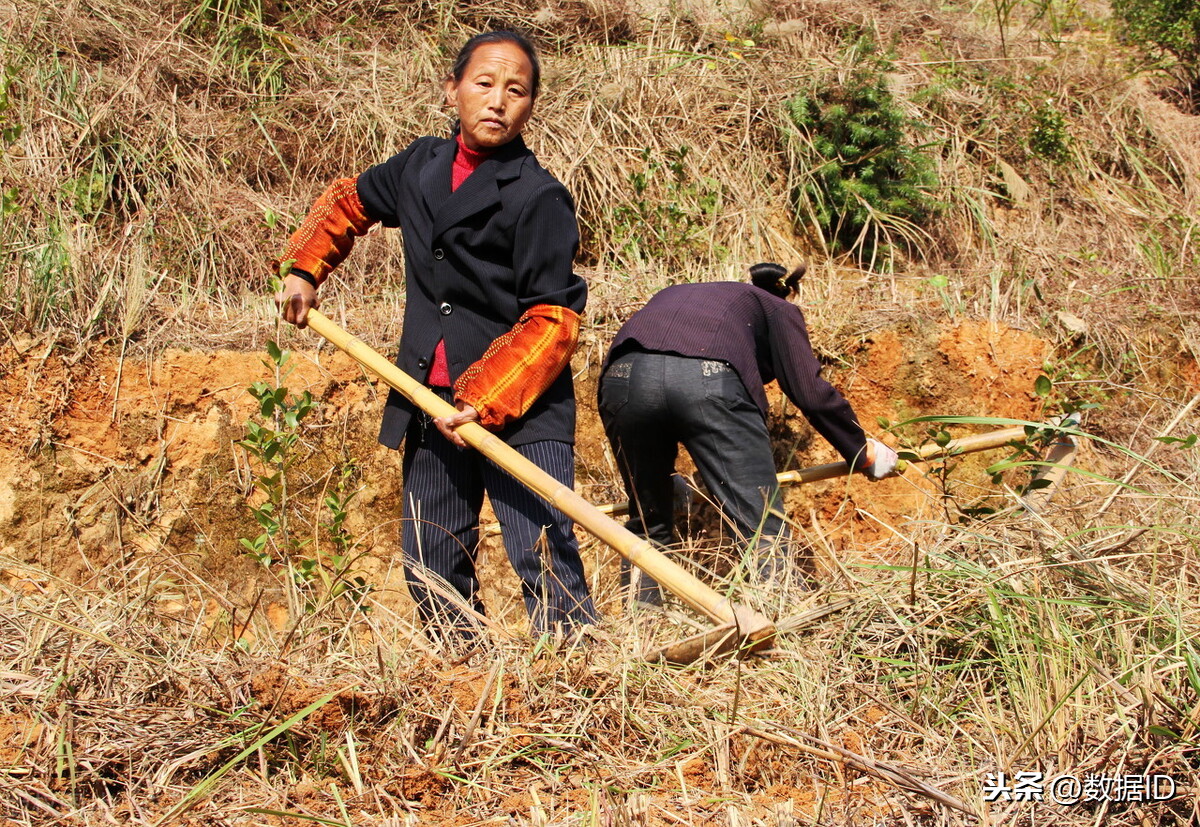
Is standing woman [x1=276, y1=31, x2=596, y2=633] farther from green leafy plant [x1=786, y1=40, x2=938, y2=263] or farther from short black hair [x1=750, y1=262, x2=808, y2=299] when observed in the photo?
green leafy plant [x1=786, y1=40, x2=938, y2=263]

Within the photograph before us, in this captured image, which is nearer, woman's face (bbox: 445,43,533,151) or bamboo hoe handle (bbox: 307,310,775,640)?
bamboo hoe handle (bbox: 307,310,775,640)

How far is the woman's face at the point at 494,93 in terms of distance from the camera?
2.56 meters

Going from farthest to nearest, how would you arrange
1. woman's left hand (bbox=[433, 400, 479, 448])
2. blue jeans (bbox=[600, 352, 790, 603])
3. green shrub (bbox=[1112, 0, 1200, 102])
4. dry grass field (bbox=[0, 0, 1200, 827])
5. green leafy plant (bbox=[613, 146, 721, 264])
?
1. green shrub (bbox=[1112, 0, 1200, 102])
2. green leafy plant (bbox=[613, 146, 721, 264])
3. blue jeans (bbox=[600, 352, 790, 603])
4. woman's left hand (bbox=[433, 400, 479, 448])
5. dry grass field (bbox=[0, 0, 1200, 827])

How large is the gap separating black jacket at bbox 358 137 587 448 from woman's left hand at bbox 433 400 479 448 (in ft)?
0.50

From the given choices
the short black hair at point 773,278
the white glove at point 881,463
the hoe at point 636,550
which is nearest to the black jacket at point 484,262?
the hoe at point 636,550

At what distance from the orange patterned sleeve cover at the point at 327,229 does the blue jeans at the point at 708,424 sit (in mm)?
1006

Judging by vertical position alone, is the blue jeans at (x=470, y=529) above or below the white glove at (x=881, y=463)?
above

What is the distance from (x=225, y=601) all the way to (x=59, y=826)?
1.90 ft

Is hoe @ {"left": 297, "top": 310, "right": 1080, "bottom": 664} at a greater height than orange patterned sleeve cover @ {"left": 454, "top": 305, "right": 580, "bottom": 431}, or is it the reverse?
orange patterned sleeve cover @ {"left": 454, "top": 305, "right": 580, "bottom": 431}

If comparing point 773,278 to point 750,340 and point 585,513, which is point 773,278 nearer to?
point 750,340

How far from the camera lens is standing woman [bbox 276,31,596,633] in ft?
8.23

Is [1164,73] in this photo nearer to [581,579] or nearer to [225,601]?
[581,579]

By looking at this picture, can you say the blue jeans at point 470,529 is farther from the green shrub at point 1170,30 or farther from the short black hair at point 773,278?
the green shrub at point 1170,30

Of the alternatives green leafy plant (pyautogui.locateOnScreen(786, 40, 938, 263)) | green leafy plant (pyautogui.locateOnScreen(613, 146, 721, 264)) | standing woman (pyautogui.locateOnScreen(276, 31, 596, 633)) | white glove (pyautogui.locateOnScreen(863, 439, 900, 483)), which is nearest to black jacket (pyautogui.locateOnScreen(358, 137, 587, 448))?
standing woman (pyautogui.locateOnScreen(276, 31, 596, 633))
